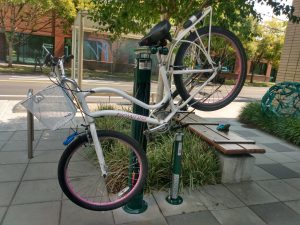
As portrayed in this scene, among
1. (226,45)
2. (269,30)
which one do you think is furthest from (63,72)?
(269,30)

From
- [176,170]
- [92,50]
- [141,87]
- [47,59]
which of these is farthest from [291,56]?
[92,50]

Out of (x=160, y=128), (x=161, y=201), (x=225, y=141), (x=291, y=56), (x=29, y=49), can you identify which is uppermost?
(x=291, y=56)

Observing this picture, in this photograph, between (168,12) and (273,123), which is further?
(273,123)

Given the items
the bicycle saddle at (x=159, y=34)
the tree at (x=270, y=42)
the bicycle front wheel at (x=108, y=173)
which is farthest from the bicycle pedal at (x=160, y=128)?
the tree at (x=270, y=42)

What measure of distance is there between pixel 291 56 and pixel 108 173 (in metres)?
7.36

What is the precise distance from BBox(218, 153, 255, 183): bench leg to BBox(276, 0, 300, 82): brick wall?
5131 mm

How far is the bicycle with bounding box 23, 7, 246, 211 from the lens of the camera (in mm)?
2188

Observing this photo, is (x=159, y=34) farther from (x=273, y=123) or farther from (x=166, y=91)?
(x=273, y=123)

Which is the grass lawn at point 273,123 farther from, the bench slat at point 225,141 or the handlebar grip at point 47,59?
the handlebar grip at point 47,59

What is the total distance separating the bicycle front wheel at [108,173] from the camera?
7.54ft

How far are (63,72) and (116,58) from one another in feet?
72.2

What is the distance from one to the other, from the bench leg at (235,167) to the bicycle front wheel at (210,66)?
1.38m

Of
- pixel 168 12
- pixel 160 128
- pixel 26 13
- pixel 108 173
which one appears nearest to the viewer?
pixel 160 128

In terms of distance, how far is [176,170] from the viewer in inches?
116
